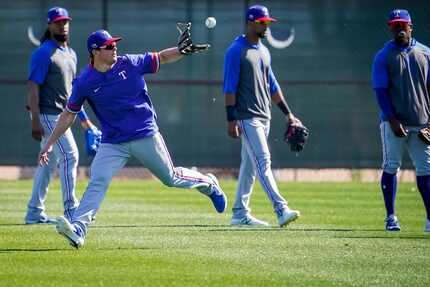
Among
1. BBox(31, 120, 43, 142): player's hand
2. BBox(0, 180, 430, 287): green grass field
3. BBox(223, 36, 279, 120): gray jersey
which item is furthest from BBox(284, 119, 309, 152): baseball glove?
BBox(31, 120, 43, 142): player's hand

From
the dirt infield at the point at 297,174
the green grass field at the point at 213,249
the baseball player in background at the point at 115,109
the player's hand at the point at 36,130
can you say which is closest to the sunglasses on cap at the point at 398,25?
the green grass field at the point at 213,249

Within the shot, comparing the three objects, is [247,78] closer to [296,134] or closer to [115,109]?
[296,134]

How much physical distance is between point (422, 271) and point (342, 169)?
40.4ft

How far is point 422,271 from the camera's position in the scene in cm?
795

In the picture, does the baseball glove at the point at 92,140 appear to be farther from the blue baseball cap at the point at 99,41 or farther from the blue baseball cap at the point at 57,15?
the blue baseball cap at the point at 99,41

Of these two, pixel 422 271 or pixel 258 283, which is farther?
pixel 422 271

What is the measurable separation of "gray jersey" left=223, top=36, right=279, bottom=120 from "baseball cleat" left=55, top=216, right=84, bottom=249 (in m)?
3.08

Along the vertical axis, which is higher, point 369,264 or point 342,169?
point 369,264

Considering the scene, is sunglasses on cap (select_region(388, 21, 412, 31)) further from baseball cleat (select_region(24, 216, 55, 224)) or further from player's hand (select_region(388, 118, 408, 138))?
baseball cleat (select_region(24, 216, 55, 224))

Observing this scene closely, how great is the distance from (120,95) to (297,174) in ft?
38.3

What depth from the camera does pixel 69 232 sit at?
8992mm

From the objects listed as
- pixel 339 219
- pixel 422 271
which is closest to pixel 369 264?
pixel 422 271

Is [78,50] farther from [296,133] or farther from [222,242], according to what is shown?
[222,242]

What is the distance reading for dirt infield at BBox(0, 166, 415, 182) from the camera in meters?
20.1
